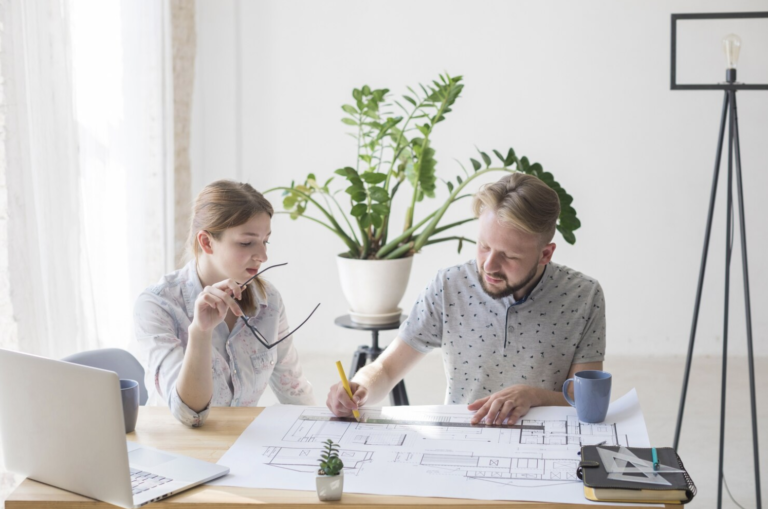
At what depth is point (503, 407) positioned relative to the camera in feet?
4.97

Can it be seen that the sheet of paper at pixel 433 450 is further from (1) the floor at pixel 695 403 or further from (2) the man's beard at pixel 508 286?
(1) the floor at pixel 695 403

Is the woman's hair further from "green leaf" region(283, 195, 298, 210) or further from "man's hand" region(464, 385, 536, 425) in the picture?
"green leaf" region(283, 195, 298, 210)

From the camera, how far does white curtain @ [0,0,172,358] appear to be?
210cm

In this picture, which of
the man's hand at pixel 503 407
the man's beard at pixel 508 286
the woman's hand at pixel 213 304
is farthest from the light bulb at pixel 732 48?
the woman's hand at pixel 213 304

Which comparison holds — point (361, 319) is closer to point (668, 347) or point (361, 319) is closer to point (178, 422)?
point (178, 422)

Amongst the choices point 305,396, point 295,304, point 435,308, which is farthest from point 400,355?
point 295,304

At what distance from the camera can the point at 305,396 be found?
1.94 metres

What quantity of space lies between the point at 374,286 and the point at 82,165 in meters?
1.11

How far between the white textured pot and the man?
0.90 meters

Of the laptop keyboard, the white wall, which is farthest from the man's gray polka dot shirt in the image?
the white wall

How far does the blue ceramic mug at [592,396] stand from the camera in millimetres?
1461

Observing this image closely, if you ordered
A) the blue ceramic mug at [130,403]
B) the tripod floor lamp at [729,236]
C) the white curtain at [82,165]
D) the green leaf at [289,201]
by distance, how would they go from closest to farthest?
the blue ceramic mug at [130,403] → the white curtain at [82,165] → the tripod floor lamp at [729,236] → the green leaf at [289,201]

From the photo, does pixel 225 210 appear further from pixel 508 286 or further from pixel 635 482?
pixel 635 482

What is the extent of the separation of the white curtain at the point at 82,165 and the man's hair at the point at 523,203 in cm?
130
